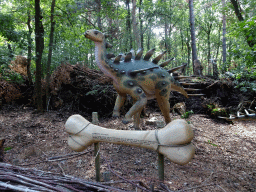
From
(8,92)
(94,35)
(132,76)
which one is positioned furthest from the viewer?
(8,92)

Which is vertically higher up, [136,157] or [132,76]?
[132,76]

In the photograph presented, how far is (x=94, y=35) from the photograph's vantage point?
2.73m

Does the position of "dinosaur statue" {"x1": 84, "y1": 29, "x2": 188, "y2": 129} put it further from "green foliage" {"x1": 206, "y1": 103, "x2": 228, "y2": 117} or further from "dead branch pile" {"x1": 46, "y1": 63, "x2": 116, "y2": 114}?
"green foliage" {"x1": 206, "y1": 103, "x2": 228, "y2": 117}

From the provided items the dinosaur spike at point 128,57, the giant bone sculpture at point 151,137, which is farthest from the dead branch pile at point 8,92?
the giant bone sculpture at point 151,137

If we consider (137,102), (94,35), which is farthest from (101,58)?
(137,102)

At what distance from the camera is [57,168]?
300 cm

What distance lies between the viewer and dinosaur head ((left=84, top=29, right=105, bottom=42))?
269 centimetres

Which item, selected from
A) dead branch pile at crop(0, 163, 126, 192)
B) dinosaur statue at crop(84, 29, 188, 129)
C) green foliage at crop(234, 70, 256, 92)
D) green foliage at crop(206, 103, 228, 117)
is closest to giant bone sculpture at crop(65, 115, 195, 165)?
dead branch pile at crop(0, 163, 126, 192)

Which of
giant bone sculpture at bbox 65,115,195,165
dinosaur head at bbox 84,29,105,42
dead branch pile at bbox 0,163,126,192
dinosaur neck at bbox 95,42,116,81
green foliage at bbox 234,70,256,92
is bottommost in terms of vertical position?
dead branch pile at bbox 0,163,126,192

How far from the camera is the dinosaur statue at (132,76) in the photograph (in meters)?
2.77

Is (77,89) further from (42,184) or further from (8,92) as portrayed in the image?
(42,184)

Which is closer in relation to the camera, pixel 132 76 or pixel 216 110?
pixel 132 76

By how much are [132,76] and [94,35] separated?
2.77 ft

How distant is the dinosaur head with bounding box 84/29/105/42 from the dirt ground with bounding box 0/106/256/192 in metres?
1.67
